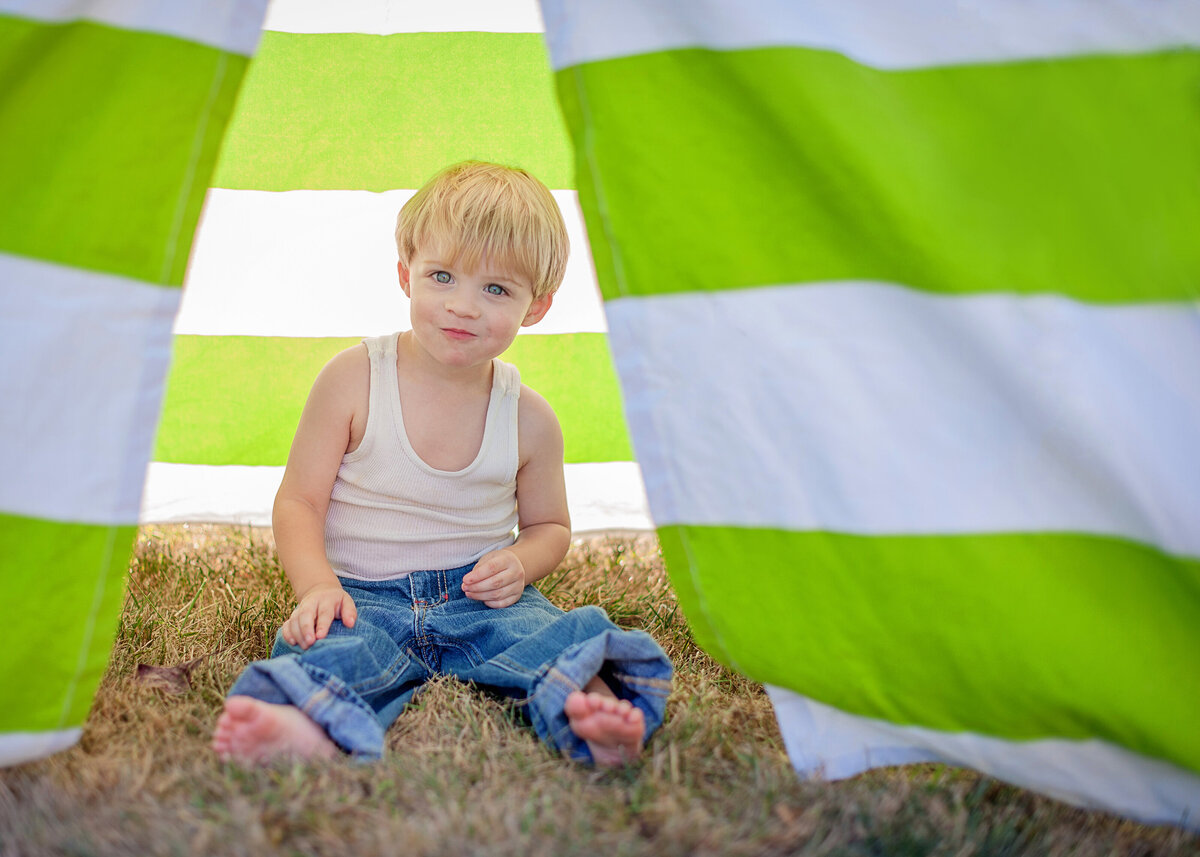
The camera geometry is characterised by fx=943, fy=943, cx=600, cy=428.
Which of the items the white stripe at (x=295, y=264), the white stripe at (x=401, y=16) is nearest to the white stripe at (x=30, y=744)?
the white stripe at (x=295, y=264)

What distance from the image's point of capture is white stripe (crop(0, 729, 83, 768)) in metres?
0.91

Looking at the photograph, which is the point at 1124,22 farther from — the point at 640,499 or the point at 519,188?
the point at 640,499

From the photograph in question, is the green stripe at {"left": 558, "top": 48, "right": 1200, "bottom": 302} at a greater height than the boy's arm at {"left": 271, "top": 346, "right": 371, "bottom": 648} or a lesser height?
greater

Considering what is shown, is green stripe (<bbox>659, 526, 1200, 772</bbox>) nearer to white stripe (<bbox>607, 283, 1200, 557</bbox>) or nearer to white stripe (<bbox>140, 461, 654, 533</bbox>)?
white stripe (<bbox>607, 283, 1200, 557</bbox>)

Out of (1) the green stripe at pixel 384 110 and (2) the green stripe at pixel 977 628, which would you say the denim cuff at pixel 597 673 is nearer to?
(2) the green stripe at pixel 977 628

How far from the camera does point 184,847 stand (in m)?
0.78

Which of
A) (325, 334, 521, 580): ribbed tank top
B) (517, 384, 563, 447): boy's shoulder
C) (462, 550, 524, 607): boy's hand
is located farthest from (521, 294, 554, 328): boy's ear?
(462, 550, 524, 607): boy's hand

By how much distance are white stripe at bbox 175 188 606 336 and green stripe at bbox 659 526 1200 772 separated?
1.03m

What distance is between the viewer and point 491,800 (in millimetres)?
897

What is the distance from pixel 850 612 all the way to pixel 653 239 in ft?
1.46

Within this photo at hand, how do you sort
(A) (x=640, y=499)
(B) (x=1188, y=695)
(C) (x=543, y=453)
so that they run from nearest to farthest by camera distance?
(B) (x=1188, y=695) < (C) (x=543, y=453) < (A) (x=640, y=499)

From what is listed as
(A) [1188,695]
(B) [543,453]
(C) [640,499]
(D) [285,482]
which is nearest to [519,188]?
(B) [543,453]

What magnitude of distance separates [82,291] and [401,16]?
3.67ft

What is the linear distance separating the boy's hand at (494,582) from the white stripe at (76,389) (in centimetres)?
49
